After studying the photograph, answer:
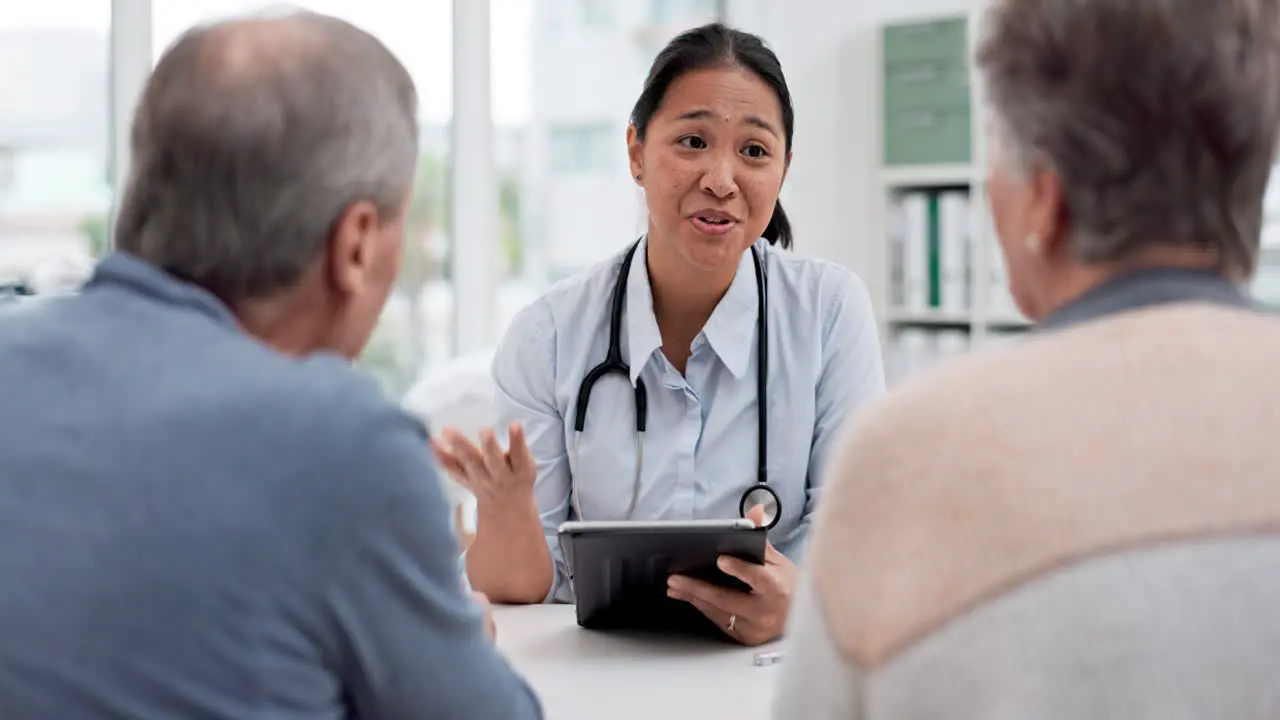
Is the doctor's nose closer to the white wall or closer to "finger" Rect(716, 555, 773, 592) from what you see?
"finger" Rect(716, 555, 773, 592)

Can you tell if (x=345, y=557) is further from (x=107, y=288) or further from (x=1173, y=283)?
(x=1173, y=283)

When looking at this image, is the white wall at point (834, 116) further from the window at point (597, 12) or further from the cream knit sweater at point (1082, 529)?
the cream knit sweater at point (1082, 529)

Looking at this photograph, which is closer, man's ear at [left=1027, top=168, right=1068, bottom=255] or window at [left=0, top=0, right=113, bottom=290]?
man's ear at [left=1027, top=168, right=1068, bottom=255]

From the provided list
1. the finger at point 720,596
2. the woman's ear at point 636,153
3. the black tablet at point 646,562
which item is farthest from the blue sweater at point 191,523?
the woman's ear at point 636,153

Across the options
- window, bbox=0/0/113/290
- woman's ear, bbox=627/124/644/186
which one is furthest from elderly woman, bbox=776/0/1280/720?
window, bbox=0/0/113/290

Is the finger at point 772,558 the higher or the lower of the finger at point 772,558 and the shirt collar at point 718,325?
the lower

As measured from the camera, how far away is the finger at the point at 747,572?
1.61 meters

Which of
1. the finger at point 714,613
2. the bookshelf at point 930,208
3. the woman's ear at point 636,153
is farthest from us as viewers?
the bookshelf at point 930,208

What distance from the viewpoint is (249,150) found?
3.21 feet

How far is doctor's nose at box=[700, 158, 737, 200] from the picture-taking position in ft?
6.75

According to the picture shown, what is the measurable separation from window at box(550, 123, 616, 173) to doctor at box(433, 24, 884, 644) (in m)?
1.99

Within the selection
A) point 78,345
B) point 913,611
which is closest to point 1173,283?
point 913,611

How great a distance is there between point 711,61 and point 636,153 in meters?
0.20

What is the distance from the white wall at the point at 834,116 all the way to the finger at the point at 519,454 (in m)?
2.68
